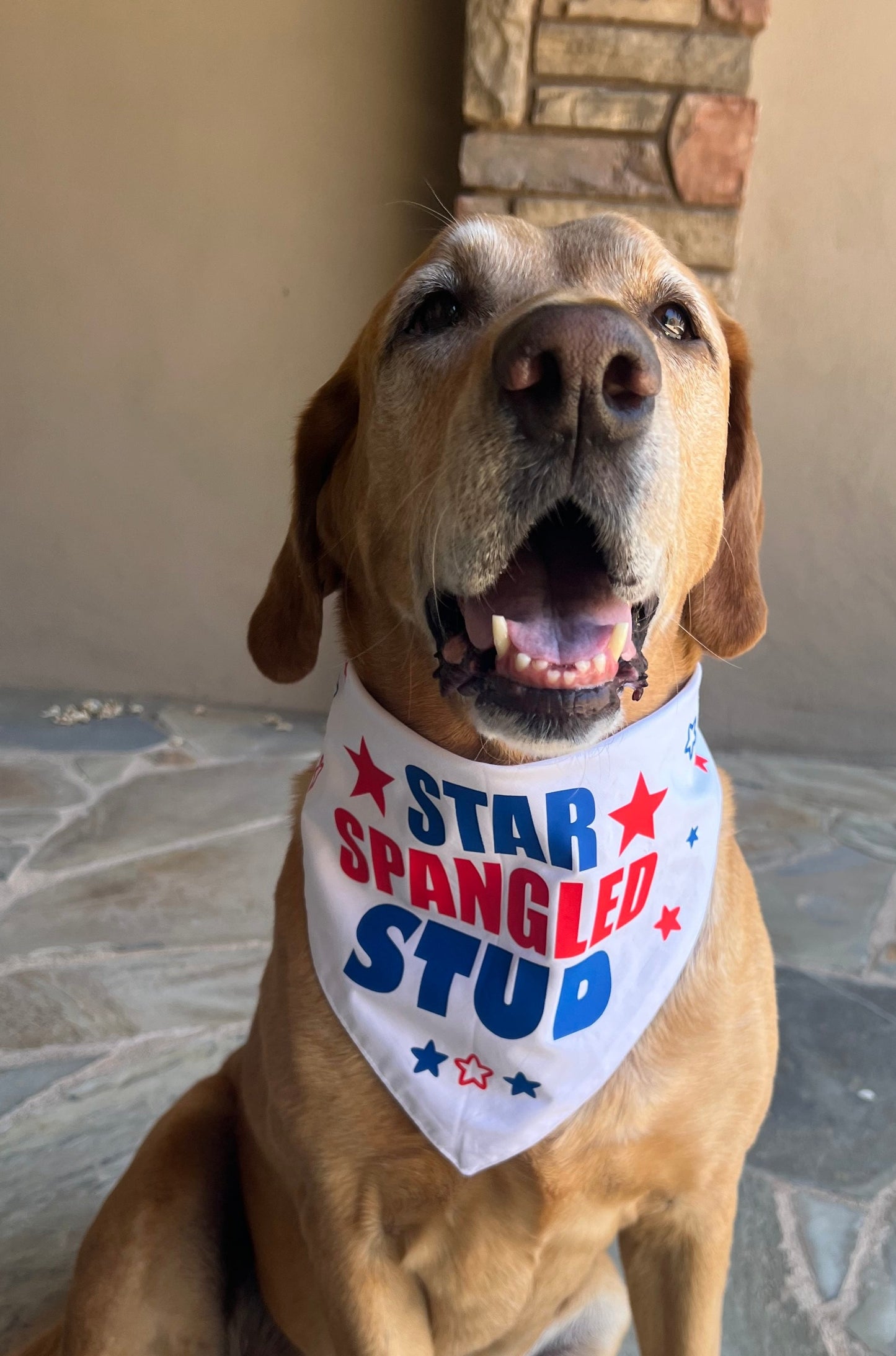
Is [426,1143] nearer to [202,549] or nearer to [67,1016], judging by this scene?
[67,1016]

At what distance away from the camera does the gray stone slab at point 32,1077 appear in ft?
7.50

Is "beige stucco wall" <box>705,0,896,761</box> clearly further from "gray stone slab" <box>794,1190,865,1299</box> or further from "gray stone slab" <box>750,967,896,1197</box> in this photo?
"gray stone slab" <box>794,1190,865,1299</box>

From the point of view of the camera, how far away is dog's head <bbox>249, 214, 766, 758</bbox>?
1.08m

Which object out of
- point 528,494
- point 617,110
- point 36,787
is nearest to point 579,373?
point 528,494

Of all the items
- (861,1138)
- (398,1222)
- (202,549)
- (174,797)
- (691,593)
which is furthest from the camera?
(202,549)

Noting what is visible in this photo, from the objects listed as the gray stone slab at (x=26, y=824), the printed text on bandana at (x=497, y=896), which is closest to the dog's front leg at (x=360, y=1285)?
the printed text on bandana at (x=497, y=896)

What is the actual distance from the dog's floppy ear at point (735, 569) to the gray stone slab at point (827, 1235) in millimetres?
1232

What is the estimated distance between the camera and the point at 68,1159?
2.12 m

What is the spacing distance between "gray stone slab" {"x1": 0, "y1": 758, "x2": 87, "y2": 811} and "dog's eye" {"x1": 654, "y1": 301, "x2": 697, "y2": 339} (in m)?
3.10

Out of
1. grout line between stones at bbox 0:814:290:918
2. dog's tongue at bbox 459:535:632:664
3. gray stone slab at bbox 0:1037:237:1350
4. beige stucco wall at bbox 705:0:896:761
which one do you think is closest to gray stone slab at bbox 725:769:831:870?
beige stucco wall at bbox 705:0:896:761

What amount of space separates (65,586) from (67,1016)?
9.09 ft

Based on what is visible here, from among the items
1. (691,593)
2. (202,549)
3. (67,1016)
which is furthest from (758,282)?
(67,1016)

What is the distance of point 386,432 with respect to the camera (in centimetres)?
141

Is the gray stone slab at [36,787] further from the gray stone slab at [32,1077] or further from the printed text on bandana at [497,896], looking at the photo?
the printed text on bandana at [497,896]
